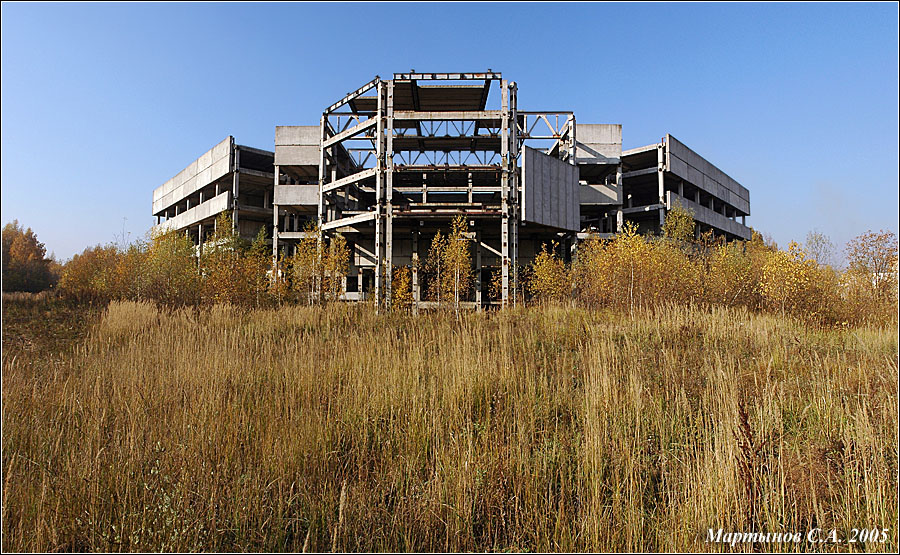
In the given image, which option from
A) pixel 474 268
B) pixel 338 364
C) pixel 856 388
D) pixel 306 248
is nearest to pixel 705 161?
pixel 474 268

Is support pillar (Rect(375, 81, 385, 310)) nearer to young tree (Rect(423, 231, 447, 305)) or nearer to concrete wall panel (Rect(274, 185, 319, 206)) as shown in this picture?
young tree (Rect(423, 231, 447, 305))

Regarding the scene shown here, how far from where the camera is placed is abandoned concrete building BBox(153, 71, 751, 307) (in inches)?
965

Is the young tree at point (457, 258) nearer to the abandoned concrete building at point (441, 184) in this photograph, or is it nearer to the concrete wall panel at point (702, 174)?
the abandoned concrete building at point (441, 184)

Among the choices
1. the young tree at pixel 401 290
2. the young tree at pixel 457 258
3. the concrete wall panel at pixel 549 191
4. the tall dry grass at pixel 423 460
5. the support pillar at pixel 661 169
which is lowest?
the tall dry grass at pixel 423 460

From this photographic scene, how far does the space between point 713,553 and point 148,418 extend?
5300 millimetres

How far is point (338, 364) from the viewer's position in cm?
652

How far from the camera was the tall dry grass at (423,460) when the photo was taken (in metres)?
2.85

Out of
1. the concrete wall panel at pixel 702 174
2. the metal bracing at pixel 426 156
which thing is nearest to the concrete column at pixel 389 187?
the metal bracing at pixel 426 156

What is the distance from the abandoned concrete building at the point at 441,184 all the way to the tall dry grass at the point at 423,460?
60.0 ft

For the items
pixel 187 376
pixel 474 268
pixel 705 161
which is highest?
pixel 705 161

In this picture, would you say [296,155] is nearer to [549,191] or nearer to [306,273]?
[306,273]

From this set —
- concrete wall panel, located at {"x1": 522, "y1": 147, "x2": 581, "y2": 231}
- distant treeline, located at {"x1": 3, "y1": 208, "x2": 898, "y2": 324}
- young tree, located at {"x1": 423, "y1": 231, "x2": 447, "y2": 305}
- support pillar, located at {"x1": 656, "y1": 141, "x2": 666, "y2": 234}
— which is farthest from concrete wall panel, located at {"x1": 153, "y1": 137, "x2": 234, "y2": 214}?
support pillar, located at {"x1": 656, "y1": 141, "x2": 666, "y2": 234}

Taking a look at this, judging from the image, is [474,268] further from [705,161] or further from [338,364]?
[705,161]

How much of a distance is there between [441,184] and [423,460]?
103ft
